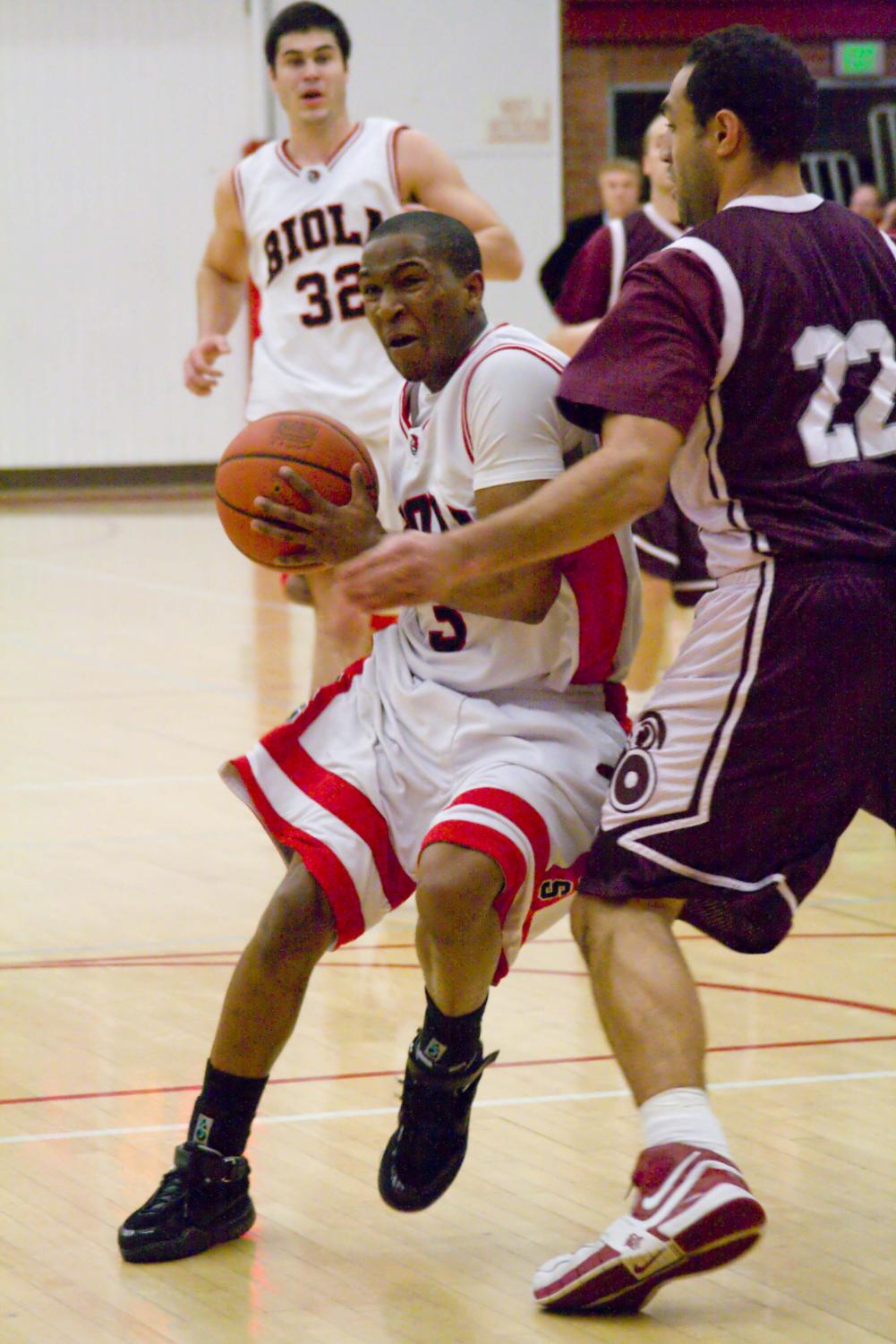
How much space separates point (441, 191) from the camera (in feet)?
17.6

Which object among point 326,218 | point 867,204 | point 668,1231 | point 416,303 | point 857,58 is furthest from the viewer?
point 857,58

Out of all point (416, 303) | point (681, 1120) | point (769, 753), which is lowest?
point (681, 1120)

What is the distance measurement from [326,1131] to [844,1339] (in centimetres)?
101

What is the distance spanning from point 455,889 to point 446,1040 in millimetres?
270

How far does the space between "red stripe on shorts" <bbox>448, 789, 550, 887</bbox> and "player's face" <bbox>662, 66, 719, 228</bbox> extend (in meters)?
0.83

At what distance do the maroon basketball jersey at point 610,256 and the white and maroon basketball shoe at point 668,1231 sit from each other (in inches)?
158

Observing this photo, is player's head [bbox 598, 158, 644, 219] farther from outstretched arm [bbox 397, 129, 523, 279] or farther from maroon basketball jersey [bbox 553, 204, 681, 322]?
outstretched arm [bbox 397, 129, 523, 279]

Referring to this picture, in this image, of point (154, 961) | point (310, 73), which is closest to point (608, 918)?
point (154, 961)

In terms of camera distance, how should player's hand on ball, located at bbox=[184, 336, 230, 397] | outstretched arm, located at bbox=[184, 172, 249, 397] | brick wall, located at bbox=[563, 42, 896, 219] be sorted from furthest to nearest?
brick wall, located at bbox=[563, 42, 896, 219], outstretched arm, located at bbox=[184, 172, 249, 397], player's hand on ball, located at bbox=[184, 336, 230, 397]

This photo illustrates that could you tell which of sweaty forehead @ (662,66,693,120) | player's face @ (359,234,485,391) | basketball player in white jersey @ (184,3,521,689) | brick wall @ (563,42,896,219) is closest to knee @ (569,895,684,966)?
player's face @ (359,234,485,391)

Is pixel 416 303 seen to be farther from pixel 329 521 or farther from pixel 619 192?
pixel 619 192

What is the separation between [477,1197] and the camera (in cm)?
291

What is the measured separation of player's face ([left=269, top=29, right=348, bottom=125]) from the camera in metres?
5.36

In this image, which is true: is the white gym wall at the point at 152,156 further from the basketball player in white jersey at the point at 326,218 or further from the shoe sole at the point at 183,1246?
the shoe sole at the point at 183,1246
